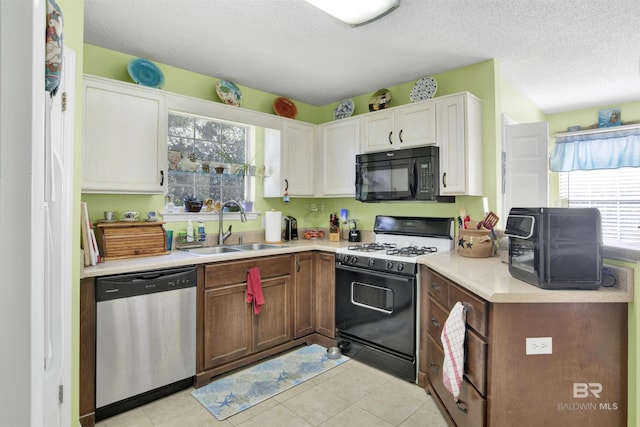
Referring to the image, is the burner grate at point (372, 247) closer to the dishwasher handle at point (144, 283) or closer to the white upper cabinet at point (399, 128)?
the white upper cabinet at point (399, 128)

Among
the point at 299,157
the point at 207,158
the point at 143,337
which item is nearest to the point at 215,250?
the point at 207,158

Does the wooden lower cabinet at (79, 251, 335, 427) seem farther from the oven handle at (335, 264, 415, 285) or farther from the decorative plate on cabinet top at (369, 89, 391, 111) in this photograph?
the decorative plate on cabinet top at (369, 89, 391, 111)

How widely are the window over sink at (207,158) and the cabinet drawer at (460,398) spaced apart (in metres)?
2.32

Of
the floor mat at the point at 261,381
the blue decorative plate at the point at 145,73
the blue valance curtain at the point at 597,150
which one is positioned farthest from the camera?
the blue valance curtain at the point at 597,150

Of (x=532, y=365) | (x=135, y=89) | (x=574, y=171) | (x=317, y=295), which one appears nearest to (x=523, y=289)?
(x=532, y=365)

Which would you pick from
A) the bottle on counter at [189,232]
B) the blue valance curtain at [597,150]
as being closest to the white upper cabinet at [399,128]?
the bottle on counter at [189,232]

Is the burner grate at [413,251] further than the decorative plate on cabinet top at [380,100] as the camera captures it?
No

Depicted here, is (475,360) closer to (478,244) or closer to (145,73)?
(478,244)

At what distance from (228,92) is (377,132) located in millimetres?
1449

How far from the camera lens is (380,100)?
3.43 meters

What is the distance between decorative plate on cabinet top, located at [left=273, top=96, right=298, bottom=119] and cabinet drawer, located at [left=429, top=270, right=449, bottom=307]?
2318mm

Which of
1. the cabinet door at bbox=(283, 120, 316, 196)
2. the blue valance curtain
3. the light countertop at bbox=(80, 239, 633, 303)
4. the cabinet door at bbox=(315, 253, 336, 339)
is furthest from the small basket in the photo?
the blue valance curtain

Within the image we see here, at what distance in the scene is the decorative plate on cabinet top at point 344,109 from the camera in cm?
376

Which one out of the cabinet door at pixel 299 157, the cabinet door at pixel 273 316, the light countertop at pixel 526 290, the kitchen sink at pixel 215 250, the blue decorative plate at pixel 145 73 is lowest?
the cabinet door at pixel 273 316
